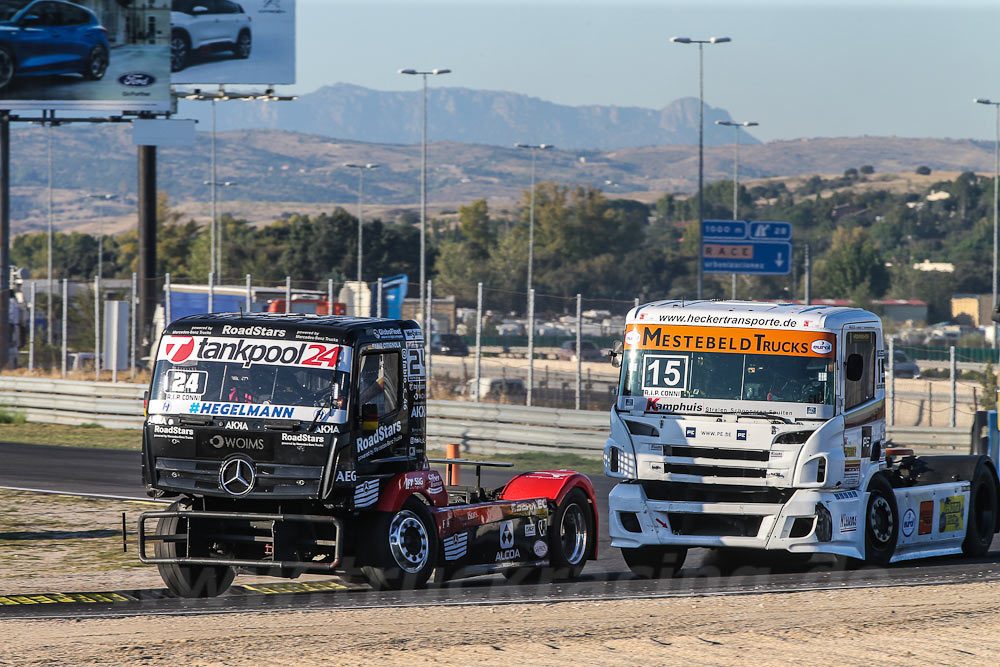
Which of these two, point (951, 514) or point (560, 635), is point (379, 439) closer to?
point (560, 635)

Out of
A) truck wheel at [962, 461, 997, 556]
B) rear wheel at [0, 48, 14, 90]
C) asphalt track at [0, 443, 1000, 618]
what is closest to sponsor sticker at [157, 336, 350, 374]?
asphalt track at [0, 443, 1000, 618]

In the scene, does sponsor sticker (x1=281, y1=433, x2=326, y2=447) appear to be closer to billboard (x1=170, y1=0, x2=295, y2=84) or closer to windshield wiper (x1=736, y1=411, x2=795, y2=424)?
windshield wiper (x1=736, y1=411, x2=795, y2=424)

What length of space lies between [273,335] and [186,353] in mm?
734

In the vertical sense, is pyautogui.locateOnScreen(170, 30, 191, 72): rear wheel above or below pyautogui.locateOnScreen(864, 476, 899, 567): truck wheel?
above

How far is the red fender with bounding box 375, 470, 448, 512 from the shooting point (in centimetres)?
1111

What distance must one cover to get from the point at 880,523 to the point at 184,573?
643 centimetres

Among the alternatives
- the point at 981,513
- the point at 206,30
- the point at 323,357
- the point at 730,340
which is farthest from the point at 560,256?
the point at 323,357

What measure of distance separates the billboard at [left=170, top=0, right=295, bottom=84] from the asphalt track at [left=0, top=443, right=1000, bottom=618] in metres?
29.9

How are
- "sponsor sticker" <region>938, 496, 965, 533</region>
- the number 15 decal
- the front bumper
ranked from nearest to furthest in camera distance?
the front bumper
the number 15 decal
"sponsor sticker" <region>938, 496, 965, 533</region>

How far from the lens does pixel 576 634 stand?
9.62m

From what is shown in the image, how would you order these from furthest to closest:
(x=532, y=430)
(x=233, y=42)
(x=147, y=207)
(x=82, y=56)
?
(x=147, y=207)
(x=233, y=42)
(x=82, y=56)
(x=532, y=430)

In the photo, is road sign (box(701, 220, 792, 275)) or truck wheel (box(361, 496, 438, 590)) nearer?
truck wheel (box(361, 496, 438, 590))

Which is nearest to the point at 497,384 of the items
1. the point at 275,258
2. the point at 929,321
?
the point at 275,258

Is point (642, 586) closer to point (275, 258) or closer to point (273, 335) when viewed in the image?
point (273, 335)
